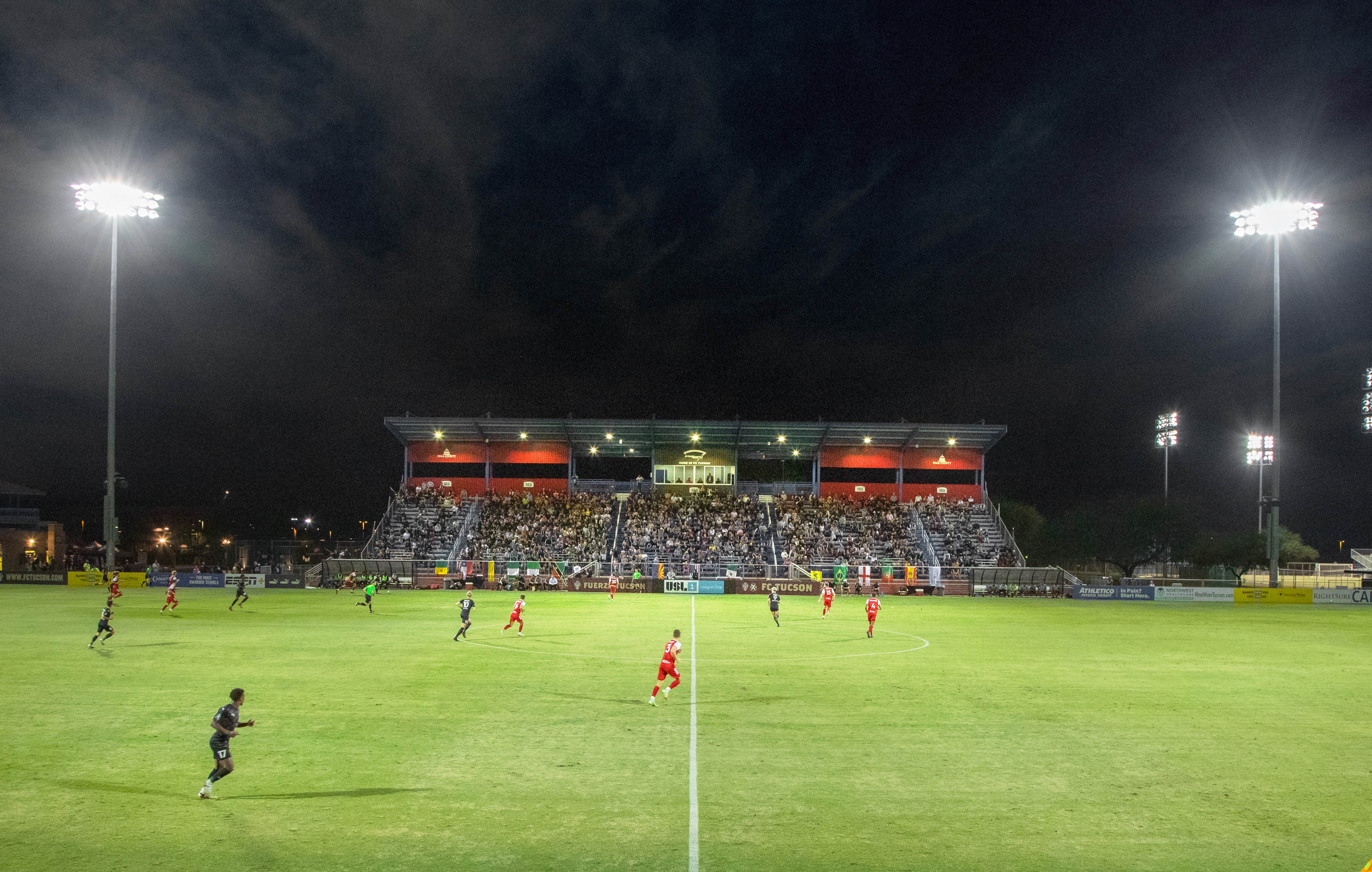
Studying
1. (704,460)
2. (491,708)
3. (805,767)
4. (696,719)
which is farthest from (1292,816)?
(704,460)

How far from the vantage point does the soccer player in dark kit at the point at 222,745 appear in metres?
11.3

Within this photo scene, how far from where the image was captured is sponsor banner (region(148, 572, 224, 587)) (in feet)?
194

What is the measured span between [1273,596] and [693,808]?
5872cm

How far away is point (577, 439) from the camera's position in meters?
75.1

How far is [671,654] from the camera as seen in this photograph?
18172 millimetres

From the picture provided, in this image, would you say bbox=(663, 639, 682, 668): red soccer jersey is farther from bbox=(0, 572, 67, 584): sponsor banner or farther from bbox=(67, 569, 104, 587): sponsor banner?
bbox=(0, 572, 67, 584): sponsor banner

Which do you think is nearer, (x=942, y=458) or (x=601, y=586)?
(x=601, y=586)

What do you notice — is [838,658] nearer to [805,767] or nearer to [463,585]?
[805,767]

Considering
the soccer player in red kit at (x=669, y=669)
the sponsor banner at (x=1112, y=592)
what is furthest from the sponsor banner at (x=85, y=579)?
the sponsor banner at (x=1112, y=592)

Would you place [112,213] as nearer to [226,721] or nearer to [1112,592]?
[226,721]

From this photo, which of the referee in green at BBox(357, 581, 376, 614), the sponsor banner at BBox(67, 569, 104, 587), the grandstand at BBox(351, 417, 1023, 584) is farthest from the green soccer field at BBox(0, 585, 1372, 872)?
the grandstand at BBox(351, 417, 1023, 584)

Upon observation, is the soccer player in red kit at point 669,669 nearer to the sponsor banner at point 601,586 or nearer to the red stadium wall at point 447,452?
the sponsor banner at point 601,586

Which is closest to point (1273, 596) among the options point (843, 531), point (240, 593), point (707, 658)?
point (843, 531)

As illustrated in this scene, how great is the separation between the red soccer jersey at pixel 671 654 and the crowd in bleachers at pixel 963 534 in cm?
4770
